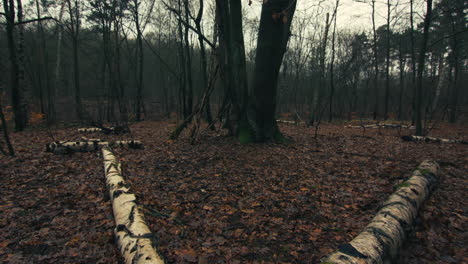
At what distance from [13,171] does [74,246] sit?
366 centimetres

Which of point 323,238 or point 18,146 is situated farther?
point 18,146

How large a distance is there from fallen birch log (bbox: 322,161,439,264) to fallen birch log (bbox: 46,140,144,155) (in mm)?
6645

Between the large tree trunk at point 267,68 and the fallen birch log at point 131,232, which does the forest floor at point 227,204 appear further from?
the large tree trunk at point 267,68

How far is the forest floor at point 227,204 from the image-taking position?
254cm

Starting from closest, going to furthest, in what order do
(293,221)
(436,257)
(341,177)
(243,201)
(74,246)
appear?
1. (436,257)
2. (74,246)
3. (293,221)
4. (243,201)
5. (341,177)

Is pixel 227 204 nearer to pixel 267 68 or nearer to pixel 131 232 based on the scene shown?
pixel 131 232

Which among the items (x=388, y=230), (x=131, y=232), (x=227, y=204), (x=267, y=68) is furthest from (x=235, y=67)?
(x=388, y=230)

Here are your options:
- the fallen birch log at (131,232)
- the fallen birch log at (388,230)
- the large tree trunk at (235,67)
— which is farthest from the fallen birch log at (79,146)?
the fallen birch log at (388,230)

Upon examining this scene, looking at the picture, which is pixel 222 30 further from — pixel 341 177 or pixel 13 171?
pixel 13 171

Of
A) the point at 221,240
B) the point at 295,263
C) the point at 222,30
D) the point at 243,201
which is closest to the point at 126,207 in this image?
the point at 221,240

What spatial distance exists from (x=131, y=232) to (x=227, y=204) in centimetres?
157

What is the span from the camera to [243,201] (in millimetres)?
3711

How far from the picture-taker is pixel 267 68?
22.2ft

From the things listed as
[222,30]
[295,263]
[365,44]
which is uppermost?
[365,44]
